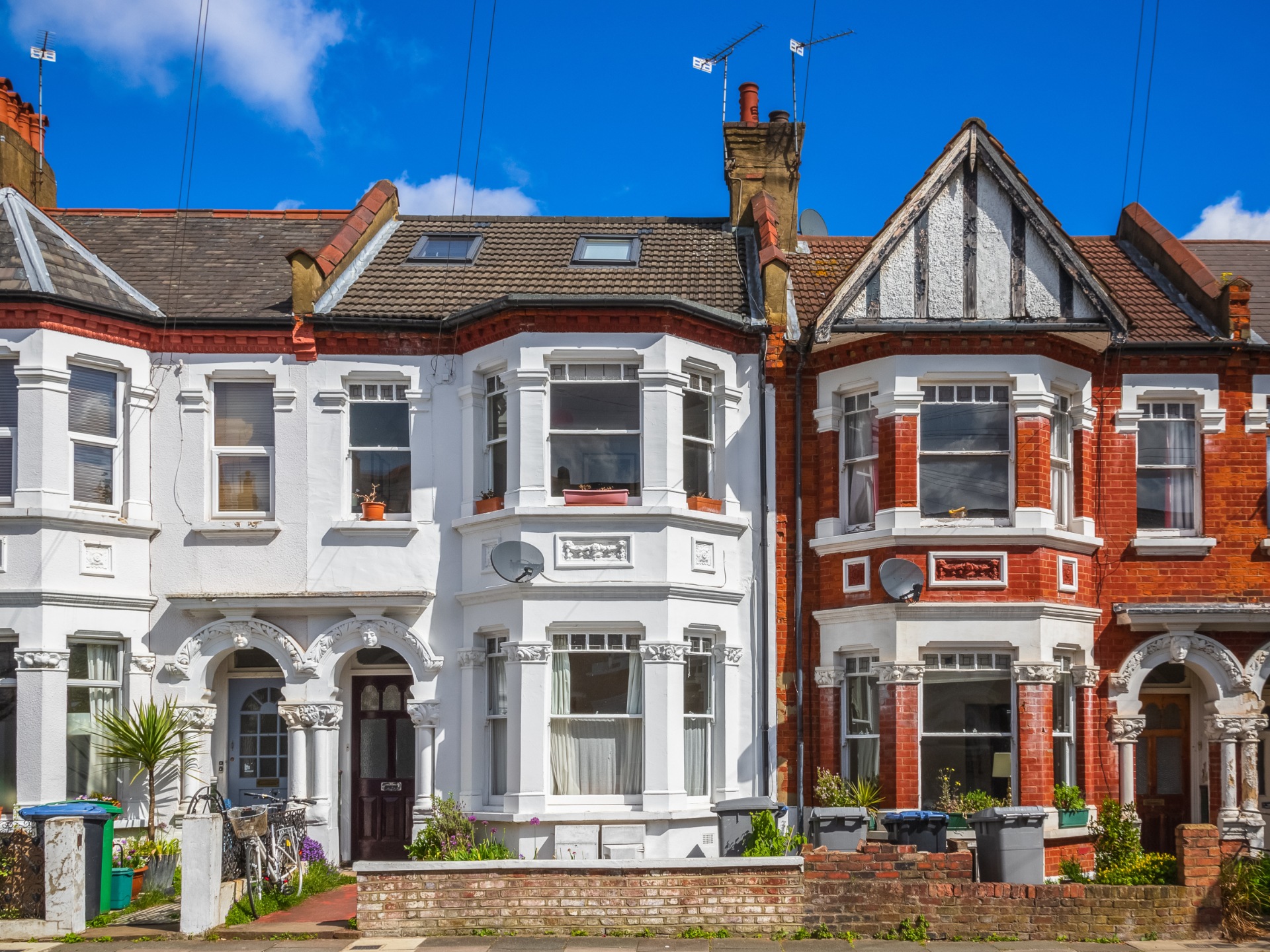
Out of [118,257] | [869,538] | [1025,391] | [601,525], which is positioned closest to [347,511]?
[601,525]

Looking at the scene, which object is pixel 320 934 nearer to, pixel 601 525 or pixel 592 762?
pixel 592 762

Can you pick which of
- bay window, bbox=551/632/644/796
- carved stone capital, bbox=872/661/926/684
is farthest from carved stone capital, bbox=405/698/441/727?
carved stone capital, bbox=872/661/926/684

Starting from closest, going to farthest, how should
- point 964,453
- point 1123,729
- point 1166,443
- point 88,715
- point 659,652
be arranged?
point 659,652, point 88,715, point 964,453, point 1123,729, point 1166,443

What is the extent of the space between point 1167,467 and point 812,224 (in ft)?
22.1

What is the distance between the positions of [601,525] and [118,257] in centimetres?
774

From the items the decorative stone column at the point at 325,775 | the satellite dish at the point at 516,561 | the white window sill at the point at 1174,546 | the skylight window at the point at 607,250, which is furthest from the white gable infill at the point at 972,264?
the decorative stone column at the point at 325,775

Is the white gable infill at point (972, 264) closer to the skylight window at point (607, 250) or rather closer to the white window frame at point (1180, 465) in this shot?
the white window frame at point (1180, 465)

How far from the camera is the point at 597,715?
16438 mm

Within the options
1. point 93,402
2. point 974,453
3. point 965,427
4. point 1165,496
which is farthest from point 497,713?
point 1165,496

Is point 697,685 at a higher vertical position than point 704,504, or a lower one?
lower

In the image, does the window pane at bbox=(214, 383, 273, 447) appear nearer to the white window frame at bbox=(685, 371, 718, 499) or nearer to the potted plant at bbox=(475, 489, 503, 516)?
the potted plant at bbox=(475, 489, 503, 516)

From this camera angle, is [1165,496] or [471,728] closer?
[471,728]

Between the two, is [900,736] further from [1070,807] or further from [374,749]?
[374,749]

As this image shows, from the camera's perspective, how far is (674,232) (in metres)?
20.2
